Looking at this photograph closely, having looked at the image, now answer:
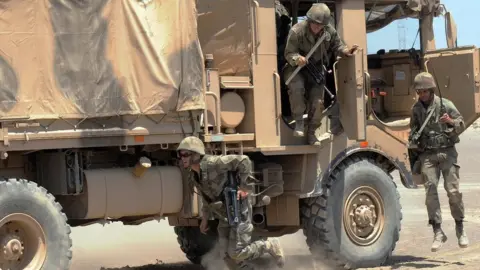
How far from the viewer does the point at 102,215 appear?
389 inches

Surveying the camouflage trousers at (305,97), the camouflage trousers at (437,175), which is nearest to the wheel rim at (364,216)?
the camouflage trousers at (437,175)

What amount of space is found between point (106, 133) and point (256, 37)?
7.31ft

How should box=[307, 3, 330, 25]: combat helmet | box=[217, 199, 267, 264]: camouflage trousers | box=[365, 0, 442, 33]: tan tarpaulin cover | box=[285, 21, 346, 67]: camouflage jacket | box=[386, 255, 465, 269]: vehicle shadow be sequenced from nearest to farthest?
box=[217, 199, 267, 264]: camouflage trousers < box=[307, 3, 330, 25]: combat helmet < box=[285, 21, 346, 67]: camouflage jacket < box=[386, 255, 465, 269]: vehicle shadow < box=[365, 0, 442, 33]: tan tarpaulin cover

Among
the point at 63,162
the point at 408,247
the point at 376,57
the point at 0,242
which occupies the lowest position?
the point at 408,247

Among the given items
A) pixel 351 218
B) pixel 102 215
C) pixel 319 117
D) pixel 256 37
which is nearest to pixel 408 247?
pixel 351 218

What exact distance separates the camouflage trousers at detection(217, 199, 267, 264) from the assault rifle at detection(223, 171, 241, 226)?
61 mm

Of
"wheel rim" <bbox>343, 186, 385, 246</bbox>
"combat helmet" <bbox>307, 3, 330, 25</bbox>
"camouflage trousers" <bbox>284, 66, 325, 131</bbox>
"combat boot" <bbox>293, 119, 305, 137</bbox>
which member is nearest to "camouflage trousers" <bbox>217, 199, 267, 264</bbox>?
"combat boot" <bbox>293, 119, 305, 137</bbox>

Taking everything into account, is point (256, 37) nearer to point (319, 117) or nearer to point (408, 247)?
point (319, 117)

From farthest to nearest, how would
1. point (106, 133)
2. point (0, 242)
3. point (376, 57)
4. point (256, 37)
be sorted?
point (376, 57) < point (256, 37) < point (106, 133) < point (0, 242)

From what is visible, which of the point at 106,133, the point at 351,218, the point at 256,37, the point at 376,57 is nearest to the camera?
the point at 106,133

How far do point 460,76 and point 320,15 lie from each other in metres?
2.40

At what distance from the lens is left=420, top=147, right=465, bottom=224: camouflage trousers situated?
11609 mm

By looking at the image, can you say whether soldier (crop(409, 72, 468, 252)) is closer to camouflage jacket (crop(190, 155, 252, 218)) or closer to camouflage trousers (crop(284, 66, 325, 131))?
camouflage trousers (crop(284, 66, 325, 131))

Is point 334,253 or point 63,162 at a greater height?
point 63,162
